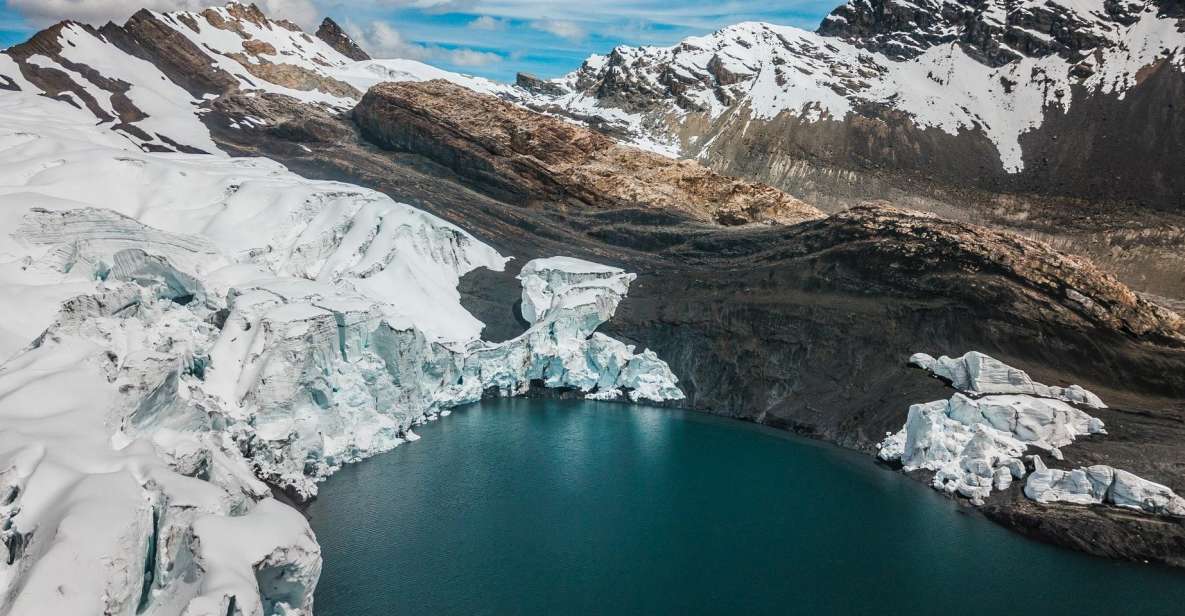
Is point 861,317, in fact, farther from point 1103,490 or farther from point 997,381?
point 1103,490

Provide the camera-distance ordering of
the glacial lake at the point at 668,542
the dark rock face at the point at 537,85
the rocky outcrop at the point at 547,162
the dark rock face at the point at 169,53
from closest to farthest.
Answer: the glacial lake at the point at 668,542 → the rocky outcrop at the point at 547,162 → the dark rock face at the point at 169,53 → the dark rock face at the point at 537,85

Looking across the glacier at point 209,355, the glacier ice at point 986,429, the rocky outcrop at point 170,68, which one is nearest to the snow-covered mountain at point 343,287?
the glacier at point 209,355

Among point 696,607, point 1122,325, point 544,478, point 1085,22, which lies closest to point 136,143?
point 544,478

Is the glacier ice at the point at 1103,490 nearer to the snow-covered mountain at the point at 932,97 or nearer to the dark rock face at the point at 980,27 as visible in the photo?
the snow-covered mountain at the point at 932,97

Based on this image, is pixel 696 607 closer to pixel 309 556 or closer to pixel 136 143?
pixel 309 556

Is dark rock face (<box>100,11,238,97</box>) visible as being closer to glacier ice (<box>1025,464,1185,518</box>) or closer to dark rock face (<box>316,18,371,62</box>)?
dark rock face (<box>316,18,371,62</box>)
